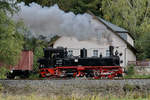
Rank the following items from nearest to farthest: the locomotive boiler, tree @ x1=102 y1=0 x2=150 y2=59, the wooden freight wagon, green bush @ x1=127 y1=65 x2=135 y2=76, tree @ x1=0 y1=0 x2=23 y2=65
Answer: tree @ x1=0 y1=0 x2=23 y2=65 → the locomotive boiler → the wooden freight wagon → green bush @ x1=127 y1=65 x2=135 y2=76 → tree @ x1=102 y1=0 x2=150 y2=59

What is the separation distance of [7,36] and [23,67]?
31.3ft

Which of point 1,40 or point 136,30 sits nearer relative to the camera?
point 1,40

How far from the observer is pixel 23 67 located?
37000mm

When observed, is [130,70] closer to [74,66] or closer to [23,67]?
[74,66]

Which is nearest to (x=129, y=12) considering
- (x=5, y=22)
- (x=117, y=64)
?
(x=117, y=64)

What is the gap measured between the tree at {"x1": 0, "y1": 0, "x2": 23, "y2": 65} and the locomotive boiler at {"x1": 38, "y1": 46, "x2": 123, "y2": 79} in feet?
12.8

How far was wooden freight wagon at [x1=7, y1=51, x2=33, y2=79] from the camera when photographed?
36281 mm

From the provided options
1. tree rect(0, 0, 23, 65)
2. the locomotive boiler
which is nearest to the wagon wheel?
the locomotive boiler

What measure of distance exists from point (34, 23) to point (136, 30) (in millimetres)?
30298

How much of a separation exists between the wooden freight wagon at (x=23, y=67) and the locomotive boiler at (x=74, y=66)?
513cm

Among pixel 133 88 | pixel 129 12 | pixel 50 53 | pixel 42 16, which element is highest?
pixel 129 12

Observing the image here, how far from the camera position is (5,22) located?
2809cm

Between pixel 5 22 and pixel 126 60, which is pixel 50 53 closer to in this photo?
pixel 5 22

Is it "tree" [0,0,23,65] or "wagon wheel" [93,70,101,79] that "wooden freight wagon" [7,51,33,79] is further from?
"wagon wheel" [93,70,101,79]
